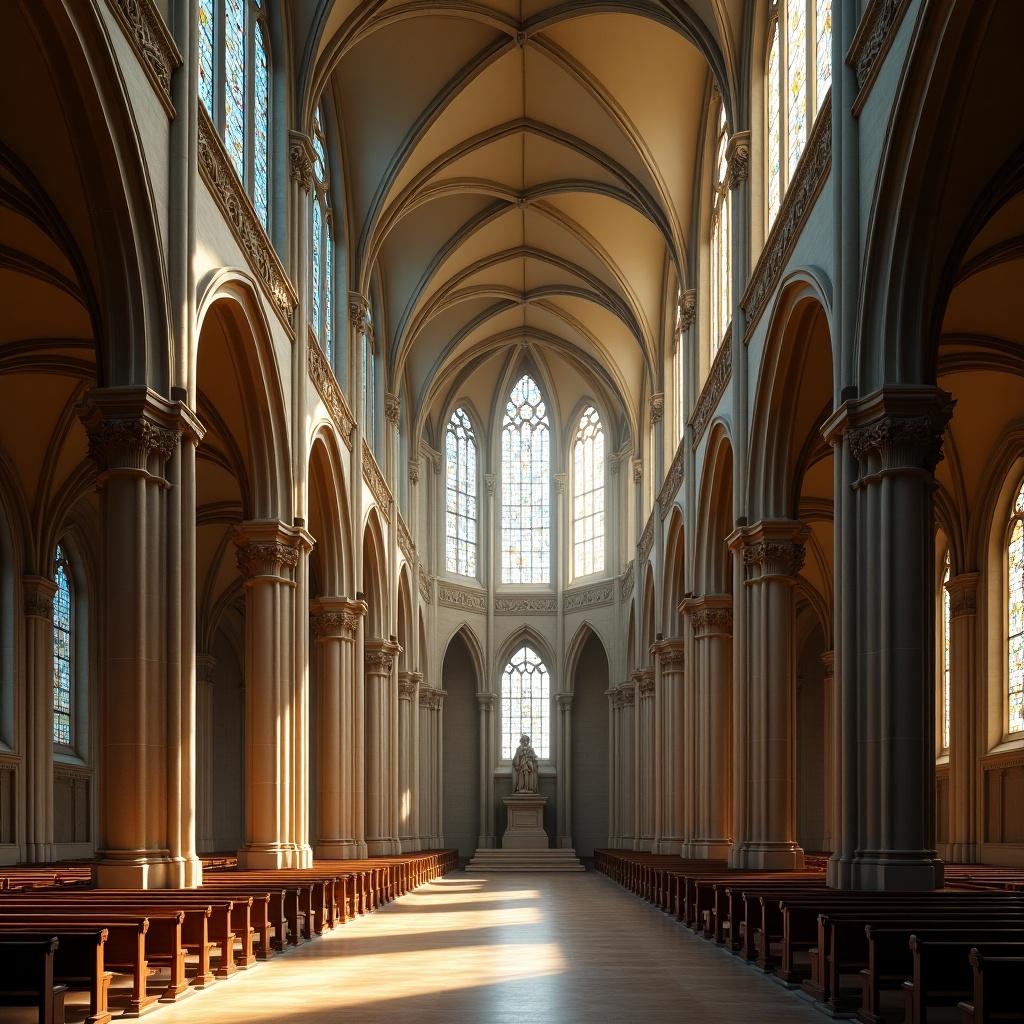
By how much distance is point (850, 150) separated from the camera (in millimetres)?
16062

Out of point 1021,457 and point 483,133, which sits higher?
point 483,133

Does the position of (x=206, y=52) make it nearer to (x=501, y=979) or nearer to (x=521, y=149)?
(x=501, y=979)

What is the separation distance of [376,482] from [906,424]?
21535mm

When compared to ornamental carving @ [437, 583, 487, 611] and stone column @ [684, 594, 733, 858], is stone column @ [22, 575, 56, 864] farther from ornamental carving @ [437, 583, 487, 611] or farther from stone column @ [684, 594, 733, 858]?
ornamental carving @ [437, 583, 487, 611]

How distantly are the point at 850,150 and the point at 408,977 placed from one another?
411 inches

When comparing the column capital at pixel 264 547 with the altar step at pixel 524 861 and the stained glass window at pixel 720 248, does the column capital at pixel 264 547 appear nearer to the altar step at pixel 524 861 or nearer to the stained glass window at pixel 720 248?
Answer: the stained glass window at pixel 720 248

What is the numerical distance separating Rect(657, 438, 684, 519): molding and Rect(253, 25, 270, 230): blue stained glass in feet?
42.2

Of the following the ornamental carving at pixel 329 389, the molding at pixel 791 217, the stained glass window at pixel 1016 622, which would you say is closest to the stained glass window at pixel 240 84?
the ornamental carving at pixel 329 389

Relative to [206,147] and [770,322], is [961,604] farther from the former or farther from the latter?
[206,147]

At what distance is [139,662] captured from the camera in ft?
48.1

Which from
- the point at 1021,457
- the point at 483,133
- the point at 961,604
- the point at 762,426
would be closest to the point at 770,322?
the point at 762,426

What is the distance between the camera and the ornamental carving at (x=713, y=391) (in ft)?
84.9

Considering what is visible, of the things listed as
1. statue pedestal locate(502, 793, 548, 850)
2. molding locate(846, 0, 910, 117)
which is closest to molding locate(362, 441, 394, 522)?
statue pedestal locate(502, 793, 548, 850)

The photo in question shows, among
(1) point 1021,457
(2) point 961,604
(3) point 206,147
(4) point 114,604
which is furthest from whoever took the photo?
(2) point 961,604
